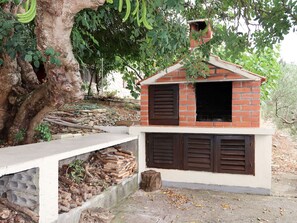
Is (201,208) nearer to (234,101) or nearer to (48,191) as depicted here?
(234,101)

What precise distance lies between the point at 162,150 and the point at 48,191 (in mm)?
3728

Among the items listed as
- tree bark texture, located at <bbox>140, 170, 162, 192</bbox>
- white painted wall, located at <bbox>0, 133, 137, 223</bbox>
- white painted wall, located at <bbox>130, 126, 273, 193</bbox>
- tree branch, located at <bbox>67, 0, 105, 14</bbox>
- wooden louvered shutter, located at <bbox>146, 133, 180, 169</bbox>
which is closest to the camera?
tree branch, located at <bbox>67, 0, 105, 14</bbox>

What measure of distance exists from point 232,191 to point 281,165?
3.92 meters

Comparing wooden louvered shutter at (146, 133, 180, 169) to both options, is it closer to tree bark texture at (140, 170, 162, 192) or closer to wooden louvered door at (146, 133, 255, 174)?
wooden louvered door at (146, 133, 255, 174)

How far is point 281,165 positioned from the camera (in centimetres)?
938

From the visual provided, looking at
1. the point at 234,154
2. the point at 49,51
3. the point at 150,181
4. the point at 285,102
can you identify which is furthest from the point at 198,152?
the point at 285,102

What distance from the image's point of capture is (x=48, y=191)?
372cm

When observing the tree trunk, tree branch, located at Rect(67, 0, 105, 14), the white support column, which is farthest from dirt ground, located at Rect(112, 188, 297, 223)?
tree branch, located at Rect(67, 0, 105, 14)

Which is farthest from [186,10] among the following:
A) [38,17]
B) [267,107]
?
[267,107]

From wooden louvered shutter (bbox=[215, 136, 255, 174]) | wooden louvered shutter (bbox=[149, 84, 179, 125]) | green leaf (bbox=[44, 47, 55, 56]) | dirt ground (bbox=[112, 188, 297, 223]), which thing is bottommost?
dirt ground (bbox=[112, 188, 297, 223])

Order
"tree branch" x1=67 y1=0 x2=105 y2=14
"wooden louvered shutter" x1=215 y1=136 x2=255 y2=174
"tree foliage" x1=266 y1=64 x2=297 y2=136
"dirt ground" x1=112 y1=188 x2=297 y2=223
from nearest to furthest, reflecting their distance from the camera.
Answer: "tree branch" x1=67 y1=0 x2=105 y2=14
"dirt ground" x1=112 y1=188 x2=297 y2=223
"wooden louvered shutter" x1=215 y1=136 x2=255 y2=174
"tree foliage" x1=266 y1=64 x2=297 y2=136

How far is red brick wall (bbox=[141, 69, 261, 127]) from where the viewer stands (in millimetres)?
6254

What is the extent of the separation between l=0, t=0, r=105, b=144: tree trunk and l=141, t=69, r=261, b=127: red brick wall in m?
3.16

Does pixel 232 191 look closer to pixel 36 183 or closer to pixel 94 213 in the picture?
pixel 94 213
